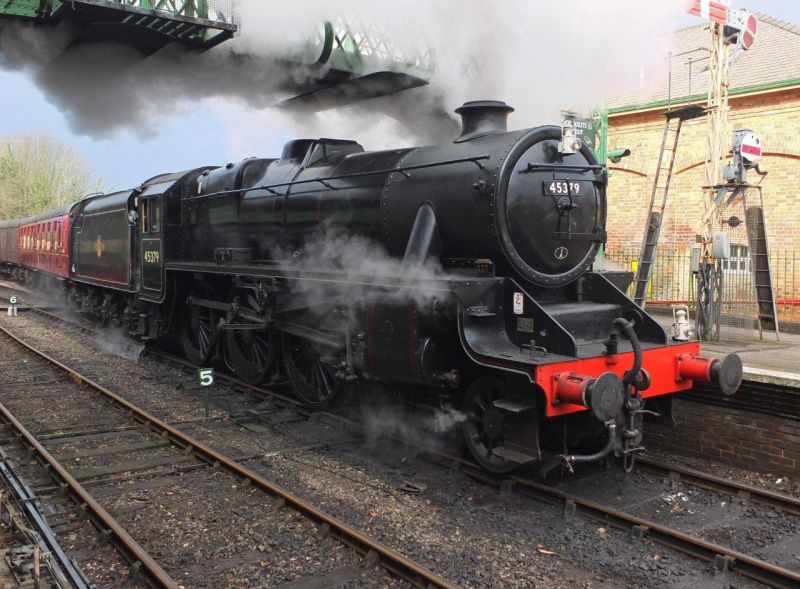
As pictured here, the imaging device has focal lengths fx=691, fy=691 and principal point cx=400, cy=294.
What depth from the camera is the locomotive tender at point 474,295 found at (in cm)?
469

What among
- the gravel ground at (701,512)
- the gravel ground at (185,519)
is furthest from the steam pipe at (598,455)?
the gravel ground at (185,519)

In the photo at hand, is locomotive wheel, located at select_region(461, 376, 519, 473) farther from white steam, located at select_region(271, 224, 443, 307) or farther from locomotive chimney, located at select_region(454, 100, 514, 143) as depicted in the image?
locomotive chimney, located at select_region(454, 100, 514, 143)

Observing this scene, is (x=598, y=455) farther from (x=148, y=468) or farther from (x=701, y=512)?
(x=148, y=468)

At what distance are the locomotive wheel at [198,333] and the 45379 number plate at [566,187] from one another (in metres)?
5.17

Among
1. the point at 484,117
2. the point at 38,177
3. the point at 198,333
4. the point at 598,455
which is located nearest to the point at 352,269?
the point at 484,117

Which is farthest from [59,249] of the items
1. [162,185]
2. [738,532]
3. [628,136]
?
[738,532]

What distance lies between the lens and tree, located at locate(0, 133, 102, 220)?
41938 millimetres

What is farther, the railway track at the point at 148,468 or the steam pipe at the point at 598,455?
the steam pipe at the point at 598,455

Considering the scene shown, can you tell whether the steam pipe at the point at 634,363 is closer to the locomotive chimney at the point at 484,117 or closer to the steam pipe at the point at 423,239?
the steam pipe at the point at 423,239

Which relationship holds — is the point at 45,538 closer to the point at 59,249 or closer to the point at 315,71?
the point at 315,71

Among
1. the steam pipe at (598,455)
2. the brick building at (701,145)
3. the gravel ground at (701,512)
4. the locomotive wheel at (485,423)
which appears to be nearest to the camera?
the gravel ground at (701,512)

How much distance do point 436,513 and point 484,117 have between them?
306 cm

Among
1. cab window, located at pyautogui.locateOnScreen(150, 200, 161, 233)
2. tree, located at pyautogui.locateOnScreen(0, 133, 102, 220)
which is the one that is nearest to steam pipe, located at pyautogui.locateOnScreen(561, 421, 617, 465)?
cab window, located at pyautogui.locateOnScreen(150, 200, 161, 233)

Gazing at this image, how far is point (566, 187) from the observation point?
5.22 meters
